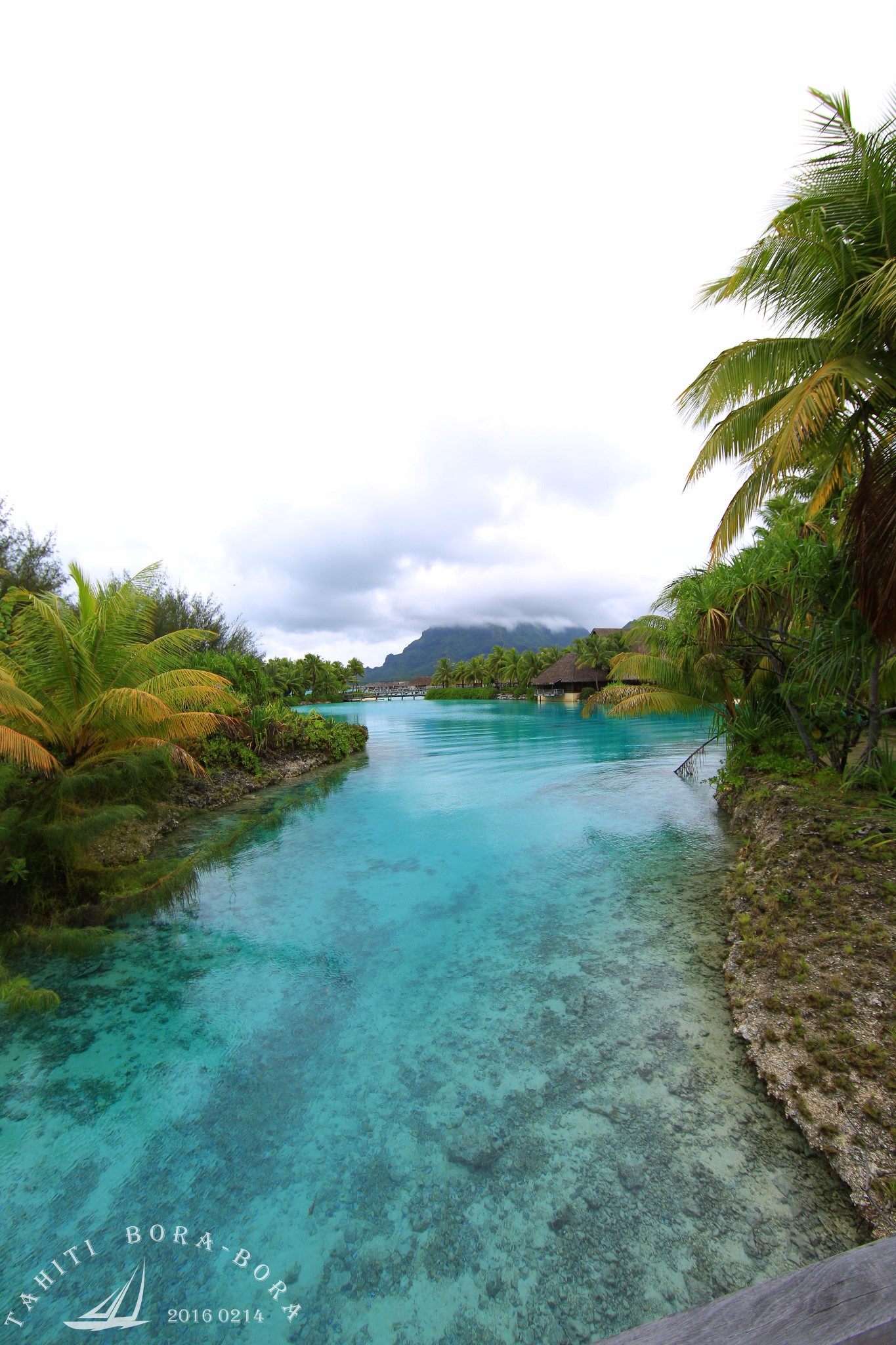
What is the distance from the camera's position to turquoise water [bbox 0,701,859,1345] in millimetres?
1959

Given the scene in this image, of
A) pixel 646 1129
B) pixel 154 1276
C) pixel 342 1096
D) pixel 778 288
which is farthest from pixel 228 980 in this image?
pixel 778 288

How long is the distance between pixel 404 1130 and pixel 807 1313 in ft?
7.71

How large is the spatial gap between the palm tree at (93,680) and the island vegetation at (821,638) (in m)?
6.09

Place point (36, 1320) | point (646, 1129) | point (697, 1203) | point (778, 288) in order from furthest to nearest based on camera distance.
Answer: point (778, 288), point (646, 1129), point (697, 1203), point (36, 1320)

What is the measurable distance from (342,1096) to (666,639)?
871 cm

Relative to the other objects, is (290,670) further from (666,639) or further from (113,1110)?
(113,1110)

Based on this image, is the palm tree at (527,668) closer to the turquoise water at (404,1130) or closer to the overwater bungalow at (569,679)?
the overwater bungalow at (569,679)

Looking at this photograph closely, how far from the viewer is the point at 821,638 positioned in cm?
541

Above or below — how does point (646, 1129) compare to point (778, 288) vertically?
below

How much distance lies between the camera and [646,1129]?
8.48 ft

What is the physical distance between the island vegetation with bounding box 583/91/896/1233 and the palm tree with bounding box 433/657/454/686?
62536mm

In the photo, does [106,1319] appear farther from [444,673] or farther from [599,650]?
[444,673]

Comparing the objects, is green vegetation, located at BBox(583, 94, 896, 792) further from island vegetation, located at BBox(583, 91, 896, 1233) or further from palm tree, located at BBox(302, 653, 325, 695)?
palm tree, located at BBox(302, 653, 325, 695)

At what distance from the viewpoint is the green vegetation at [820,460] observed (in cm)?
439
